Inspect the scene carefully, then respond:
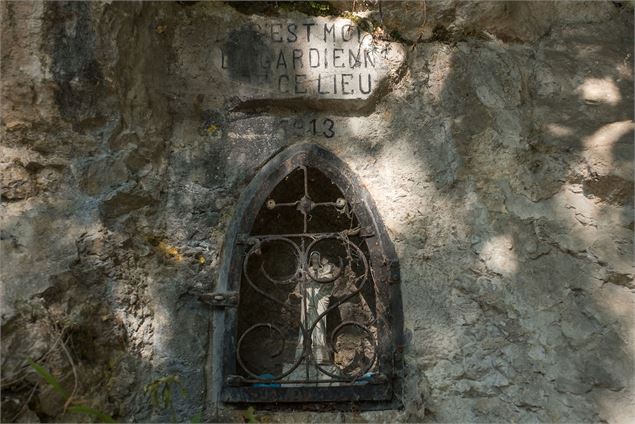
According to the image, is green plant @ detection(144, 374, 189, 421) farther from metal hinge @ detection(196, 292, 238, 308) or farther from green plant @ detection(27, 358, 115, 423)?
metal hinge @ detection(196, 292, 238, 308)

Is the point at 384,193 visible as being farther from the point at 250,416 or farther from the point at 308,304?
the point at 250,416

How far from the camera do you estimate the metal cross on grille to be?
2699mm

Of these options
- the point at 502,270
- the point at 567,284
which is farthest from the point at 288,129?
the point at 567,284

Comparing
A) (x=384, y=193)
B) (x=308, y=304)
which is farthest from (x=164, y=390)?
(x=384, y=193)

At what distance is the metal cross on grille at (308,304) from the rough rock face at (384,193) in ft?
0.57

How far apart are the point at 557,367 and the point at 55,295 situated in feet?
6.37

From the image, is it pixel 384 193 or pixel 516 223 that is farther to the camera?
pixel 384 193

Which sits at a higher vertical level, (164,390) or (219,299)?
(219,299)

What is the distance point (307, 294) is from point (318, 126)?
0.79 metres

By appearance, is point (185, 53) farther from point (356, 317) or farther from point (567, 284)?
point (567, 284)

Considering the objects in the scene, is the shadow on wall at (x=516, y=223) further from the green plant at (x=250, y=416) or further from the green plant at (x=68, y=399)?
the green plant at (x=68, y=399)

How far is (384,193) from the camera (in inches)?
112

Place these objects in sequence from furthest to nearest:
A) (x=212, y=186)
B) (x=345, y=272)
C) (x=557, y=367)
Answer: (x=345, y=272)
(x=212, y=186)
(x=557, y=367)

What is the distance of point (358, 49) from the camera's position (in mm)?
2977
